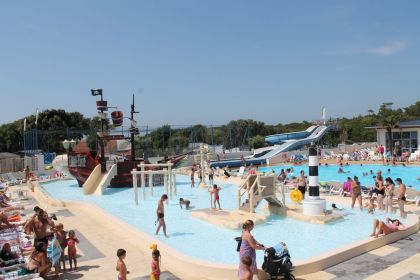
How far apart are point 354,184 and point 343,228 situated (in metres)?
2.72

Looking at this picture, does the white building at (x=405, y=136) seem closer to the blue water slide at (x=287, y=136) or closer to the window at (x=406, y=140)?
the window at (x=406, y=140)

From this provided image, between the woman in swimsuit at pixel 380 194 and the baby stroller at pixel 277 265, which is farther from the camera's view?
the woman in swimsuit at pixel 380 194

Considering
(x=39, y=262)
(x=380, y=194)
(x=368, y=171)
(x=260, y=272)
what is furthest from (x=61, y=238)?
(x=368, y=171)

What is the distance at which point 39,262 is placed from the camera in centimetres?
671

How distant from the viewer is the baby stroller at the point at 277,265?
6.68 metres

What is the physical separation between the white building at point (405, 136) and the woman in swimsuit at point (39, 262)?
1221 inches

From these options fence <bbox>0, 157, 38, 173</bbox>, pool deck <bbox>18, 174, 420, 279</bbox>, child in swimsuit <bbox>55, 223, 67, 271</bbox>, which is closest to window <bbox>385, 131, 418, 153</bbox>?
pool deck <bbox>18, 174, 420, 279</bbox>

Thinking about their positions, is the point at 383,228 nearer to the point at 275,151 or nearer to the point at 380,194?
the point at 380,194

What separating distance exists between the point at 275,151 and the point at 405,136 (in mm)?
12252

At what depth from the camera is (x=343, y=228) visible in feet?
35.6

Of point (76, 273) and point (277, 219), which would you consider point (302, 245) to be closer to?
point (277, 219)

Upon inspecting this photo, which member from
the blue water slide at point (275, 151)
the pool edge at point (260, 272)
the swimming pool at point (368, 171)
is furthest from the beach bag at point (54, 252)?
the blue water slide at point (275, 151)

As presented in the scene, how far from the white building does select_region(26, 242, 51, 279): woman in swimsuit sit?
31003mm

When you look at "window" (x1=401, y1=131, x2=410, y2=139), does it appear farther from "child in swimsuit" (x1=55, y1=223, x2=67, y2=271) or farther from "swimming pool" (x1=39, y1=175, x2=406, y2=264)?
"child in swimsuit" (x1=55, y1=223, x2=67, y2=271)
